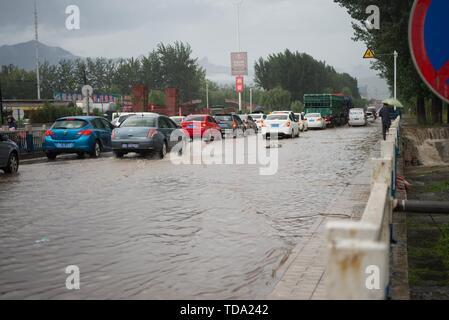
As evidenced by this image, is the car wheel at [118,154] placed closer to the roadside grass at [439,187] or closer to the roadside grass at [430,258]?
the roadside grass at [439,187]

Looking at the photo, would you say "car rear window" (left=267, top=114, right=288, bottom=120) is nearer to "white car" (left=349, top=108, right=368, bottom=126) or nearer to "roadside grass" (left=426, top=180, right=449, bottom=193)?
"roadside grass" (left=426, top=180, right=449, bottom=193)

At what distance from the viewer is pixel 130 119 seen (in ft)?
70.1

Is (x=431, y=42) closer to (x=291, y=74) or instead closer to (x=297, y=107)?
(x=297, y=107)

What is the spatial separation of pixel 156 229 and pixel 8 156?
937 cm

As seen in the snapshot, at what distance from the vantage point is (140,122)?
827 inches

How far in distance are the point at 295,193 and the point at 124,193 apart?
345cm

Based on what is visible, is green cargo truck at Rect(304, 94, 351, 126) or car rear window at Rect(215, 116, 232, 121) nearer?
car rear window at Rect(215, 116, 232, 121)

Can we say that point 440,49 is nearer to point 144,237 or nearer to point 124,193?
point 144,237

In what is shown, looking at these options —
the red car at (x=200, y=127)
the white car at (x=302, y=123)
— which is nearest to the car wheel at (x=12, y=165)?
the red car at (x=200, y=127)

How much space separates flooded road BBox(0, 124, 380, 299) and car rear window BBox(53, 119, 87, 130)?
4966mm

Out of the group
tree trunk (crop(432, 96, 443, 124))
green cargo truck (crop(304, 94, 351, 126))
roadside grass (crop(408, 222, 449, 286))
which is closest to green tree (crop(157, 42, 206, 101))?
green cargo truck (crop(304, 94, 351, 126))

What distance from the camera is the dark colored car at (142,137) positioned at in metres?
19.9

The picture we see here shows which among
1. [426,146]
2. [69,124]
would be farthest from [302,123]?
Answer: [69,124]

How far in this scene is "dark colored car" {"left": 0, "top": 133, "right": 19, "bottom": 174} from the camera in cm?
1583
